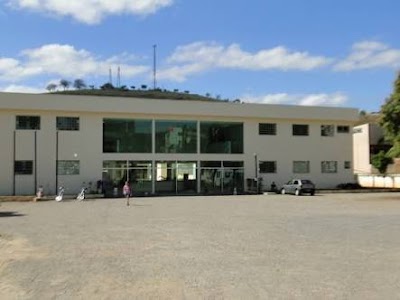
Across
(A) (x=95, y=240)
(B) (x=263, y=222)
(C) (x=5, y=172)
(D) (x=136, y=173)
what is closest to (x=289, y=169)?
(D) (x=136, y=173)

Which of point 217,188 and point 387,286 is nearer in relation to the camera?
point 387,286

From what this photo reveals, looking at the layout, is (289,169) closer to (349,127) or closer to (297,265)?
(349,127)

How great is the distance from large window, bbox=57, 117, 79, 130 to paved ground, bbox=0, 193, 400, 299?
2423 cm

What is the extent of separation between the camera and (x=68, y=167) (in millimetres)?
45531

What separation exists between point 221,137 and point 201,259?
38.4 meters

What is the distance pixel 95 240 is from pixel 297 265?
21.2 feet

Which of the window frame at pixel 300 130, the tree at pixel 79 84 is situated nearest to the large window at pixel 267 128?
the window frame at pixel 300 130

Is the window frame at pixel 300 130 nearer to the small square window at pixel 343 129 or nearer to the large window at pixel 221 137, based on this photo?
the small square window at pixel 343 129

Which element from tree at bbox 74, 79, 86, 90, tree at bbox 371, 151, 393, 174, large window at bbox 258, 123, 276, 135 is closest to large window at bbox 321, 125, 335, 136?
large window at bbox 258, 123, 276, 135

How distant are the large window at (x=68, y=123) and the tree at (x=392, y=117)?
22.7 meters

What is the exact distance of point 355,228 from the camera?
19219mm

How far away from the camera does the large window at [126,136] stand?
4688 cm

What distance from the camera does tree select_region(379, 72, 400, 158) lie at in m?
38.5

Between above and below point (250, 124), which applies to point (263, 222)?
below
